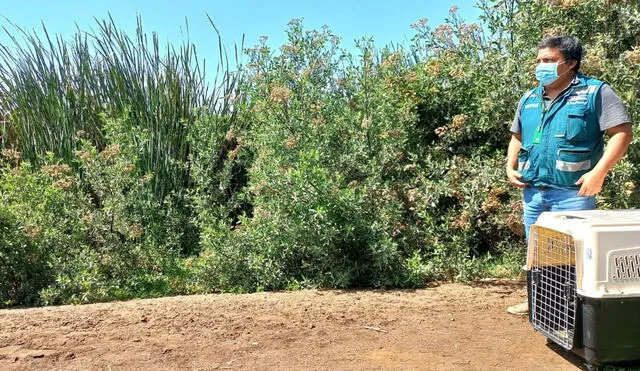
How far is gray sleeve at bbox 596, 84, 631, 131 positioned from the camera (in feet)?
9.94

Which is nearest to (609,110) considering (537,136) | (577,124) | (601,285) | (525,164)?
(577,124)

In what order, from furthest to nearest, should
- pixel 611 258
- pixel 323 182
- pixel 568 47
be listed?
pixel 323 182 < pixel 568 47 < pixel 611 258

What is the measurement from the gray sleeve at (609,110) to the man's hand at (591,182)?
0.28 m

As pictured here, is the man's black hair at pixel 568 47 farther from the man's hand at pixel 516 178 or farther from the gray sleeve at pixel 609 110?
the man's hand at pixel 516 178

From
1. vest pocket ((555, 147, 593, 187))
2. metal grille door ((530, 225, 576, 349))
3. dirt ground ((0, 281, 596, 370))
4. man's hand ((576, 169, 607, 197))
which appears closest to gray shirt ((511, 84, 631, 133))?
vest pocket ((555, 147, 593, 187))

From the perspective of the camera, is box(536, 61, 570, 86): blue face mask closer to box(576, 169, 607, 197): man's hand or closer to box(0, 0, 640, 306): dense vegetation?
box(576, 169, 607, 197): man's hand

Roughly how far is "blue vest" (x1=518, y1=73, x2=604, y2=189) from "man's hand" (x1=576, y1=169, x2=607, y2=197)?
13 centimetres

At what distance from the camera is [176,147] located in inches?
260

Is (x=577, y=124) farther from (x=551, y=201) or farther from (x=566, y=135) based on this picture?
(x=551, y=201)

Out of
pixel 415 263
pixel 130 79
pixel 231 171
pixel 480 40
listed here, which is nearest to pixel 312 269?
pixel 415 263

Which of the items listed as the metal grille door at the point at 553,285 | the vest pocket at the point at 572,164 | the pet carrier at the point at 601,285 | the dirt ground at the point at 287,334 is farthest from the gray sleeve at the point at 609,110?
the dirt ground at the point at 287,334

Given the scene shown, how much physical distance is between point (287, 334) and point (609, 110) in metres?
2.19

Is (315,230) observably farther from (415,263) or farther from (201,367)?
(201,367)

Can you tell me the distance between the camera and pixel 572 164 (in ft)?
10.3
